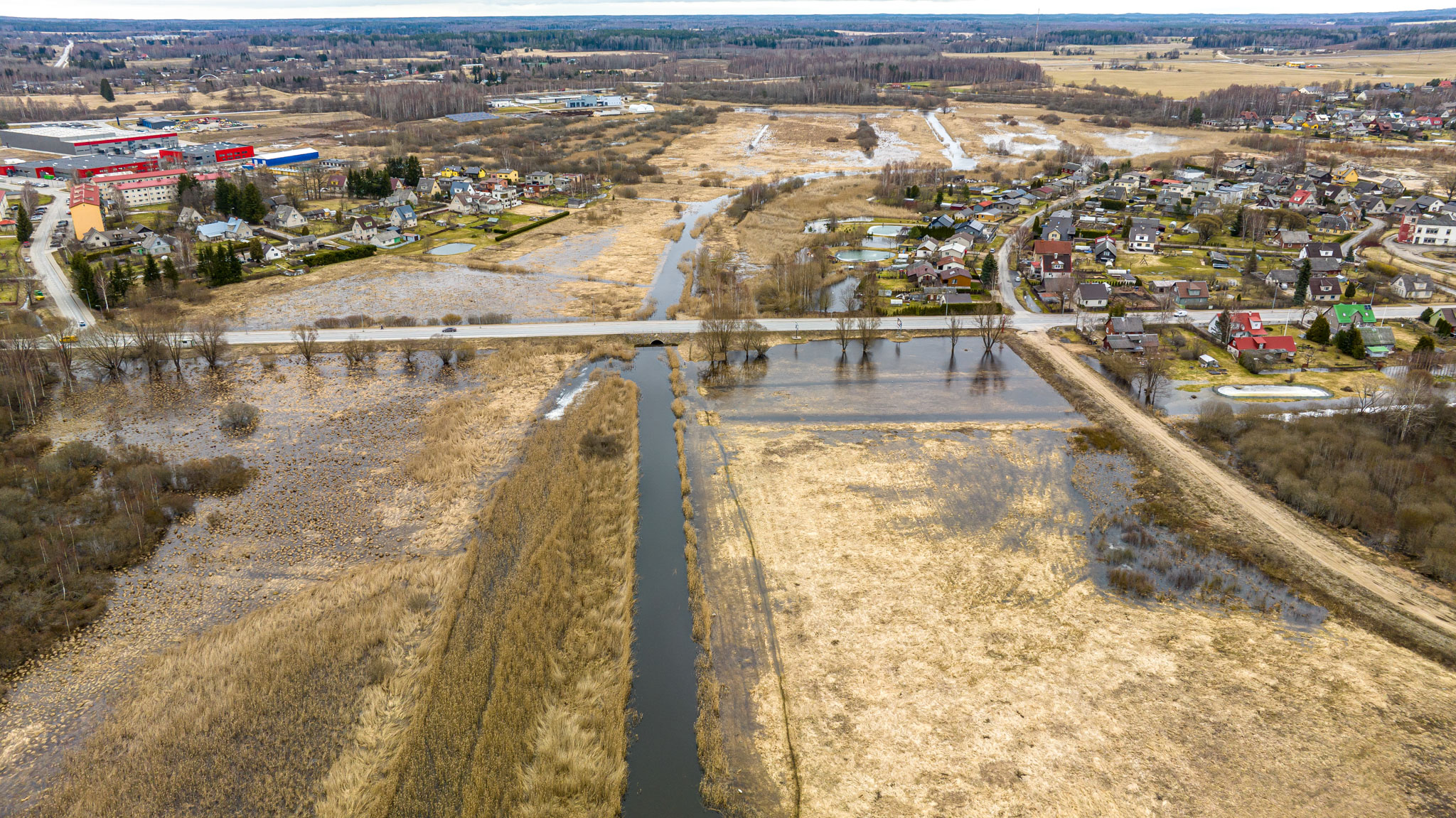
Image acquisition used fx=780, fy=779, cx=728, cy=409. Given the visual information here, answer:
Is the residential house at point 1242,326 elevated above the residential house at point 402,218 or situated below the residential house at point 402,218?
below

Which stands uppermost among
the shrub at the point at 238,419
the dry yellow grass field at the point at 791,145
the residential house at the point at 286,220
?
the dry yellow grass field at the point at 791,145

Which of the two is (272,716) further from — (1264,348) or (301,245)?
(301,245)

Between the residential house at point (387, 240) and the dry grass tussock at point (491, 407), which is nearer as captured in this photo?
the dry grass tussock at point (491, 407)

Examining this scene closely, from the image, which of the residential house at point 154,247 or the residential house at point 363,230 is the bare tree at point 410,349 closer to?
the residential house at point 363,230

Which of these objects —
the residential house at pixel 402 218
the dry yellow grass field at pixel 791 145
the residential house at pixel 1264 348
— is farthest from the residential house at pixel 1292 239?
the residential house at pixel 402 218

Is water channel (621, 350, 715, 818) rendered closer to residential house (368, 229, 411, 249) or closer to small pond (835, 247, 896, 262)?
small pond (835, 247, 896, 262)

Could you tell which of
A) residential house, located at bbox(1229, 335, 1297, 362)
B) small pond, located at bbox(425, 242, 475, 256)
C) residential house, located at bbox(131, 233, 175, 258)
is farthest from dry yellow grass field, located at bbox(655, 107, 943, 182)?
residential house, located at bbox(1229, 335, 1297, 362)
